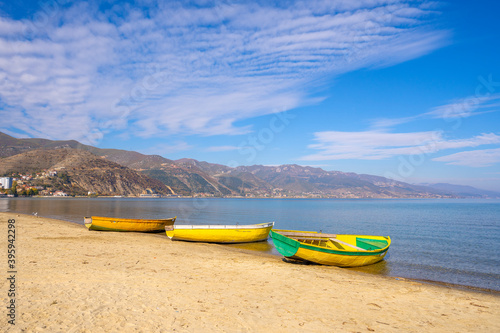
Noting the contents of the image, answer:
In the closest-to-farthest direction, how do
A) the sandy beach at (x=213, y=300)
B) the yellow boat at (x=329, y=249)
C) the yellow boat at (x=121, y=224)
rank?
the sandy beach at (x=213, y=300) → the yellow boat at (x=329, y=249) → the yellow boat at (x=121, y=224)

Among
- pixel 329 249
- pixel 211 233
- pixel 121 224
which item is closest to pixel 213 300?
pixel 329 249

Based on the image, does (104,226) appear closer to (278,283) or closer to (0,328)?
(278,283)

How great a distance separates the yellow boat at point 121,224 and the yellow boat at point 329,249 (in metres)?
15.6

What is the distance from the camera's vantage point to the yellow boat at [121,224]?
1050 inches

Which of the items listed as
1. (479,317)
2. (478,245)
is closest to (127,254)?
(479,317)

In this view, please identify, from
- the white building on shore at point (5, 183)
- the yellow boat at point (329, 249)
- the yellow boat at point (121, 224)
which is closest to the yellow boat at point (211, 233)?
the yellow boat at point (329, 249)

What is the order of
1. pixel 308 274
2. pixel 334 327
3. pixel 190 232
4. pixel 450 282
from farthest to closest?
pixel 190 232, pixel 450 282, pixel 308 274, pixel 334 327

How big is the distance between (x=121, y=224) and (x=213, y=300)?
2213cm

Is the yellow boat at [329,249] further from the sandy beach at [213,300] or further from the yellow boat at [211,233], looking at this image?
the yellow boat at [211,233]

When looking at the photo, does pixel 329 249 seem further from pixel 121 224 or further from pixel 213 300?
pixel 121 224

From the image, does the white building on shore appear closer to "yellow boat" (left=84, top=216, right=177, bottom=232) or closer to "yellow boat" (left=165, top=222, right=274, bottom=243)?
"yellow boat" (left=84, top=216, right=177, bottom=232)

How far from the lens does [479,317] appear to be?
29.5 feet

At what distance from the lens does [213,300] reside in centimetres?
865

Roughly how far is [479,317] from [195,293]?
8.83 metres
